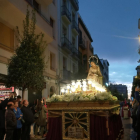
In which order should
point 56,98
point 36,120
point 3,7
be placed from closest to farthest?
point 56,98
point 36,120
point 3,7

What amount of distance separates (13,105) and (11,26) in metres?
7.56

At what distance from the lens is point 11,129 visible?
720 cm

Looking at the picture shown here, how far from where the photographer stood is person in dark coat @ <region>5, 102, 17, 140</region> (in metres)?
7.06

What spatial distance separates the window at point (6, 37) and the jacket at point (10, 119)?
6.23 meters

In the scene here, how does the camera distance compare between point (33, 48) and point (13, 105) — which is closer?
point (13, 105)

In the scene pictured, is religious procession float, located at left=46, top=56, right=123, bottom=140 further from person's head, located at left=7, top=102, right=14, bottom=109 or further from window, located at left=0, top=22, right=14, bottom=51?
window, located at left=0, top=22, right=14, bottom=51

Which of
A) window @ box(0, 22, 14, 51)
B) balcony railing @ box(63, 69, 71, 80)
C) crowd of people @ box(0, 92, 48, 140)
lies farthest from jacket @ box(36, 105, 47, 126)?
balcony railing @ box(63, 69, 71, 80)

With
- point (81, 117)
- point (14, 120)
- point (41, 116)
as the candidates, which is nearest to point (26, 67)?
point (41, 116)

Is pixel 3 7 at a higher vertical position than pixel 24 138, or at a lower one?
higher

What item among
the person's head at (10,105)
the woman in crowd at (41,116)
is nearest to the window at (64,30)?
the woman in crowd at (41,116)

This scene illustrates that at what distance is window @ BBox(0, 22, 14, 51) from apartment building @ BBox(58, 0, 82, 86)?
828cm

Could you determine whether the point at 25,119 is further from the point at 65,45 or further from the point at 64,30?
the point at 64,30

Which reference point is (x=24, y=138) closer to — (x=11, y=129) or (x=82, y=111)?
(x=11, y=129)

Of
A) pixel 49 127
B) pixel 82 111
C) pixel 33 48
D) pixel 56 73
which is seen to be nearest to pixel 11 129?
pixel 49 127
